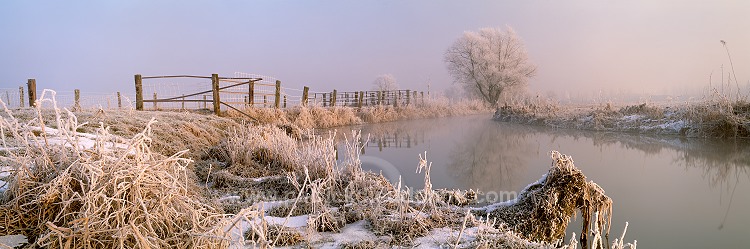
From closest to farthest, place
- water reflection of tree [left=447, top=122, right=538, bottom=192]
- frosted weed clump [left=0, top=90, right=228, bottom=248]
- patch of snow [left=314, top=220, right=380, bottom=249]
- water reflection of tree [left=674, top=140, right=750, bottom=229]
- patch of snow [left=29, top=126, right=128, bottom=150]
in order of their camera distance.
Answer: frosted weed clump [left=0, top=90, right=228, bottom=248], patch of snow [left=29, top=126, right=128, bottom=150], patch of snow [left=314, top=220, right=380, bottom=249], water reflection of tree [left=447, top=122, right=538, bottom=192], water reflection of tree [left=674, top=140, right=750, bottom=229]

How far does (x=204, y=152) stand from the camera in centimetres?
672

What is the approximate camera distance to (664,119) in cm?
1223

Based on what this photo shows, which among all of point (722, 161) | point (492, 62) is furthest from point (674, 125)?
point (492, 62)

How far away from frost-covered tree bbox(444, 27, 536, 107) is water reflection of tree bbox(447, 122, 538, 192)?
19342 mm

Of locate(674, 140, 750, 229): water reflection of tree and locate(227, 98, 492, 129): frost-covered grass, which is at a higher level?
locate(227, 98, 492, 129): frost-covered grass

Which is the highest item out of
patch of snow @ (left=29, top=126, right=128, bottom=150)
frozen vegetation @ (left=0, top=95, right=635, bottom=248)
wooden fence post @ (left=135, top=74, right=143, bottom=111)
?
wooden fence post @ (left=135, top=74, right=143, bottom=111)

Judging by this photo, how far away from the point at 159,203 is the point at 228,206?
157 cm

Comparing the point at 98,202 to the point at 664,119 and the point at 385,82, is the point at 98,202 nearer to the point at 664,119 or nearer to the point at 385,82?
the point at 664,119

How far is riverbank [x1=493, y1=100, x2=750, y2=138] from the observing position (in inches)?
401

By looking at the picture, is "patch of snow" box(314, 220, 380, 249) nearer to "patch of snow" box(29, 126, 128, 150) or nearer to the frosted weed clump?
the frosted weed clump

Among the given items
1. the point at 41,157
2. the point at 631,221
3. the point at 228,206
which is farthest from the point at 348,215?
the point at 631,221

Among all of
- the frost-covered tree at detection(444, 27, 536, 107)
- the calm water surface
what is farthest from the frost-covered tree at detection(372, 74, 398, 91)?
the calm water surface

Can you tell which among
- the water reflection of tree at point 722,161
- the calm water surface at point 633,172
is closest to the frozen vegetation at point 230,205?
the calm water surface at point 633,172

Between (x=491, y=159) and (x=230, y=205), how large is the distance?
18.7 ft
